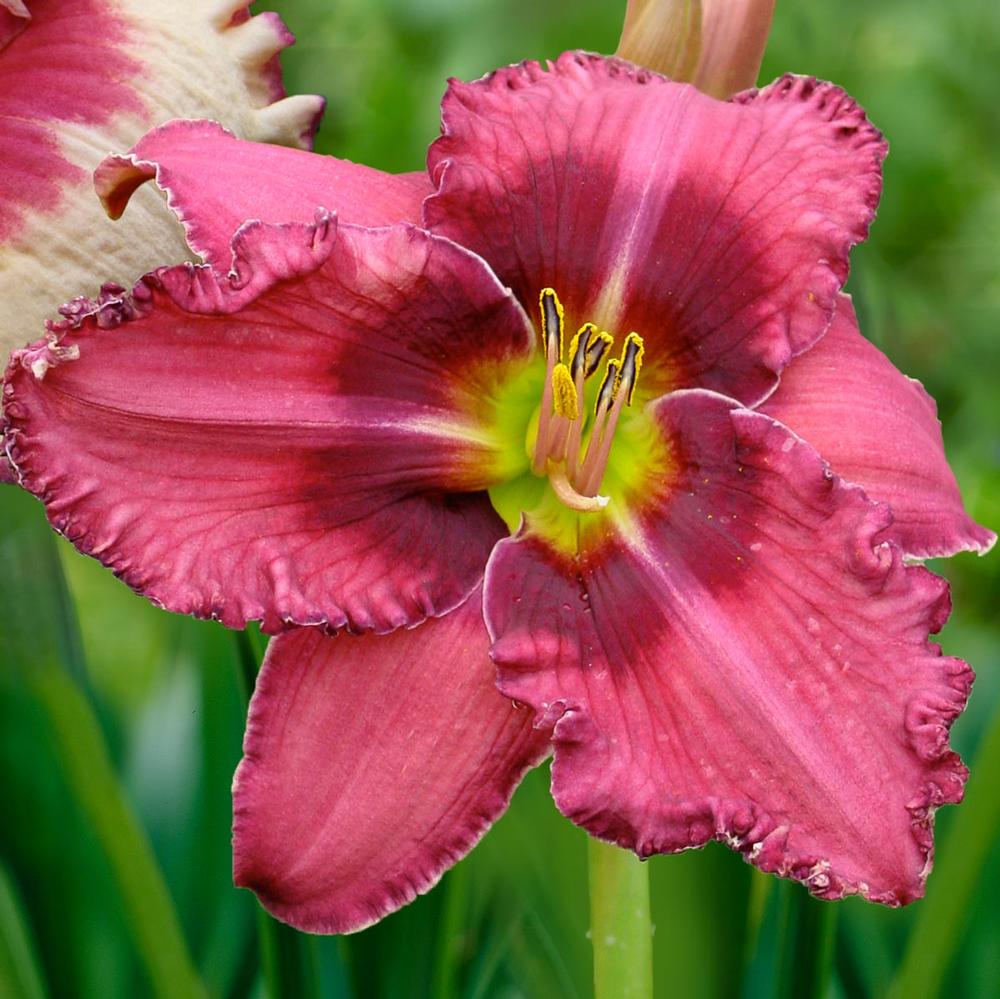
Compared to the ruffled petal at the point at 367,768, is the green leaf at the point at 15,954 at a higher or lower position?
lower

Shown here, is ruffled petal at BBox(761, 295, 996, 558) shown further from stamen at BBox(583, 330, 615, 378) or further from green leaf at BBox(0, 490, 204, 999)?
green leaf at BBox(0, 490, 204, 999)

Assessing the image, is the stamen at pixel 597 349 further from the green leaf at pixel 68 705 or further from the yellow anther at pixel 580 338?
the green leaf at pixel 68 705

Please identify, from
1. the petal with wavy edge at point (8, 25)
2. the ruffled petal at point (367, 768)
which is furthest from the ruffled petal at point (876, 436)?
the petal with wavy edge at point (8, 25)

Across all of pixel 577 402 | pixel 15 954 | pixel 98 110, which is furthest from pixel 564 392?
pixel 15 954

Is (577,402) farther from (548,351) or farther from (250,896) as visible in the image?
(250,896)

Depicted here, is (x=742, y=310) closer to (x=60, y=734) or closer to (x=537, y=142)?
(x=537, y=142)

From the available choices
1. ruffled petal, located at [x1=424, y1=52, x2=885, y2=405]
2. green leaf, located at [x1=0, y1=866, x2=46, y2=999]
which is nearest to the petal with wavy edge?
ruffled petal, located at [x1=424, y1=52, x2=885, y2=405]

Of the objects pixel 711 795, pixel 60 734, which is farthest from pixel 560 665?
pixel 60 734

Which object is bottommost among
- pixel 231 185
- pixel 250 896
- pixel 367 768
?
pixel 250 896
